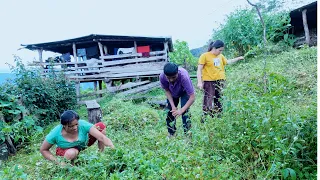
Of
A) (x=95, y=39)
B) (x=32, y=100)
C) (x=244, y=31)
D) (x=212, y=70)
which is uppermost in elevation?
(x=244, y=31)

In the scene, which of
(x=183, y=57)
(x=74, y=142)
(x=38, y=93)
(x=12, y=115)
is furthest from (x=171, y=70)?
(x=183, y=57)

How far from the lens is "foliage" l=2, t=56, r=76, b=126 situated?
635cm

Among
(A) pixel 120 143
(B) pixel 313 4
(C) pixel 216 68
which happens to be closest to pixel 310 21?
(B) pixel 313 4

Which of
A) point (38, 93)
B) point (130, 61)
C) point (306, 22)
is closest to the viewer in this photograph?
point (38, 93)

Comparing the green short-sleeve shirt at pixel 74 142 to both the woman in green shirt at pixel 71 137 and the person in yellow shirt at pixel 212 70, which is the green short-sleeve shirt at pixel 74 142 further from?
the person in yellow shirt at pixel 212 70

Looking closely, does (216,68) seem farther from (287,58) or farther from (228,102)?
(287,58)

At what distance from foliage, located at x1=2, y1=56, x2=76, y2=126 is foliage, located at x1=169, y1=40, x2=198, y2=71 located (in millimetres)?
11927

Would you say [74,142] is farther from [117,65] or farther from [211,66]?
[117,65]

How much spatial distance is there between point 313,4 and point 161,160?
10.3m

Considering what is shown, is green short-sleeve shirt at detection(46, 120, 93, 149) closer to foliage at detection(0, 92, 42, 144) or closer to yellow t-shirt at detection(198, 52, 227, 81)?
yellow t-shirt at detection(198, 52, 227, 81)

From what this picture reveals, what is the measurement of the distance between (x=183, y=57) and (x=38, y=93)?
1469cm

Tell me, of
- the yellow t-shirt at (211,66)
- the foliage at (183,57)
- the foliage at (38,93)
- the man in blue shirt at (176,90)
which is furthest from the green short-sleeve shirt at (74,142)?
the foliage at (183,57)

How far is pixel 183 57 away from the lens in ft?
66.2

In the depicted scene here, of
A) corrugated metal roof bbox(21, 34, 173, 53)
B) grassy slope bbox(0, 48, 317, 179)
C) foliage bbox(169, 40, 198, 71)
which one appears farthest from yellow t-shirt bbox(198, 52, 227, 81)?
foliage bbox(169, 40, 198, 71)
